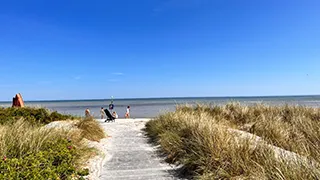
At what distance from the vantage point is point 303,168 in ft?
9.56

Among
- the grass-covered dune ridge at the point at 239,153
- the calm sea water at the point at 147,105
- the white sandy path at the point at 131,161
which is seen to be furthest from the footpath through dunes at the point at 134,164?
the calm sea water at the point at 147,105

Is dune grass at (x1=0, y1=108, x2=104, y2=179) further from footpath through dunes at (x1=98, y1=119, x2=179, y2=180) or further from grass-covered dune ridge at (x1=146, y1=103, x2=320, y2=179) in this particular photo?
grass-covered dune ridge at (x1=146, y1=103, x2=320, y2=179)

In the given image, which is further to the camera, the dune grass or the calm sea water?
the calm sea water

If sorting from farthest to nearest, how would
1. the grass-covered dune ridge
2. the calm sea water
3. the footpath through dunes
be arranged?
the calm sea water, the footpath through dunes, the grass-covered dune ridge

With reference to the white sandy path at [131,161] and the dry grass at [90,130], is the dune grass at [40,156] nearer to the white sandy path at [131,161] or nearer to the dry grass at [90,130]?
the white sandy path at [131,161]

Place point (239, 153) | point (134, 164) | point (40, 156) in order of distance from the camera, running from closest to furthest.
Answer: point (40, 156), point (239, 153), point (134, 164)

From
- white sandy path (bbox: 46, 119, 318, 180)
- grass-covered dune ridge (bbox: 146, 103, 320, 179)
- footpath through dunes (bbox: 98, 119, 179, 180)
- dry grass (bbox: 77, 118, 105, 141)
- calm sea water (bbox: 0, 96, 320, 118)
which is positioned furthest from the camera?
calm sea water (bbox: 0, 96, 320, 118)

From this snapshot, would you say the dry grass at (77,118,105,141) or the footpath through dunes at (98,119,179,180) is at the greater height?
the dry grass at (77,118,105,141)

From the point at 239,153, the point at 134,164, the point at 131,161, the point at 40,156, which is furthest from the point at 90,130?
the point at 239,153

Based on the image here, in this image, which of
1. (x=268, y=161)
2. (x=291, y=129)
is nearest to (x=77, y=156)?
(x=268, y=161)

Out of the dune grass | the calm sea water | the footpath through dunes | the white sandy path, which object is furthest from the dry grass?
the calm sea water

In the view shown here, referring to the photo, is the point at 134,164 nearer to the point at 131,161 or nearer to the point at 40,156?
the point at 131,161

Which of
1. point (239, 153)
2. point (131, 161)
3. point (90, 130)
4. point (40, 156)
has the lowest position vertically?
point (131, 161)

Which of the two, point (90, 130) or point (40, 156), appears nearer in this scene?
point (40, 156)
